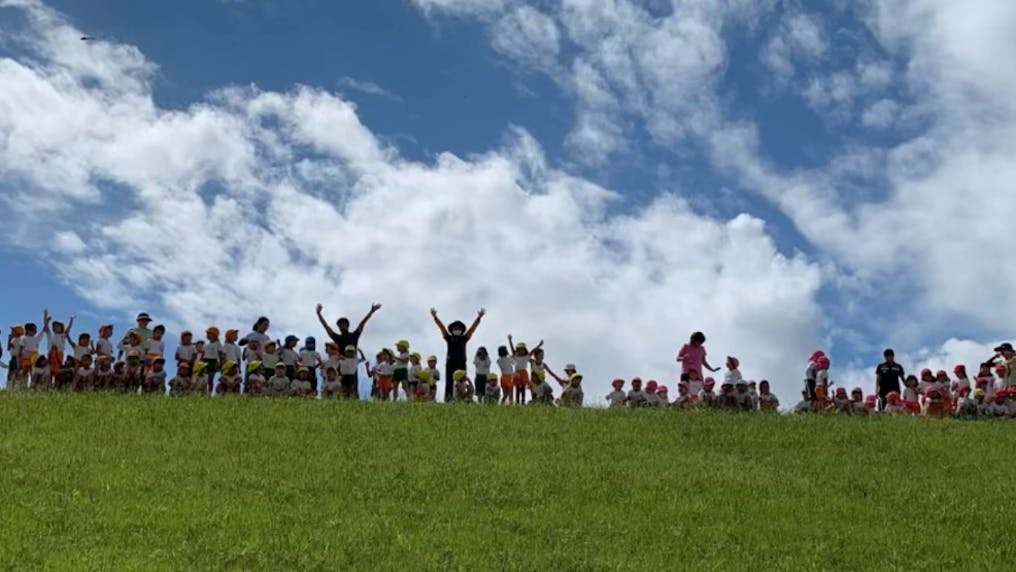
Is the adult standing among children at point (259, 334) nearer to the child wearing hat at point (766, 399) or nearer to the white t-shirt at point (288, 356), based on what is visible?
the white t-shirt at point (288, 356)

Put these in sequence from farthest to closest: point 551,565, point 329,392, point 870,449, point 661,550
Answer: point 329,392
point 870,449
point 661,550
point 551,565

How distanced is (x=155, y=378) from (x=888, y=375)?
58.2 ft

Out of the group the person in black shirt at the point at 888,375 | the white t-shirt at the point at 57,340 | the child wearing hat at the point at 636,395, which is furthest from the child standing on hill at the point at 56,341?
the person in black shirt at the point at 888,375

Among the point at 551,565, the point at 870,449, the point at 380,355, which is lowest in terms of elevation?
the point at 551,565

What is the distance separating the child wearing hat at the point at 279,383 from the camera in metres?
26.7

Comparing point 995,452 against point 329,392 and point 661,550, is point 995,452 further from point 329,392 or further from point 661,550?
point 329,392

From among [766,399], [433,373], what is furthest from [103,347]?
[766,399]

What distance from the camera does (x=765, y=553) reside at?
15234 millimetres

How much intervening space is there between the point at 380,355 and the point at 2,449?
10.7 m

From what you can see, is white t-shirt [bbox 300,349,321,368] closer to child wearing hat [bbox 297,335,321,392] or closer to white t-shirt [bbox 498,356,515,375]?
child wearing hat [bbox 297,335,321,392]

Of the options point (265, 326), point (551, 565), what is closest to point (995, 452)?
point (551, 565)

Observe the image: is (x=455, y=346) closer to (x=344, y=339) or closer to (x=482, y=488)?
(x=344, y=339)

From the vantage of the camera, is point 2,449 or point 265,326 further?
point 265,326

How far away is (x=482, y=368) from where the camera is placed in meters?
28.7
